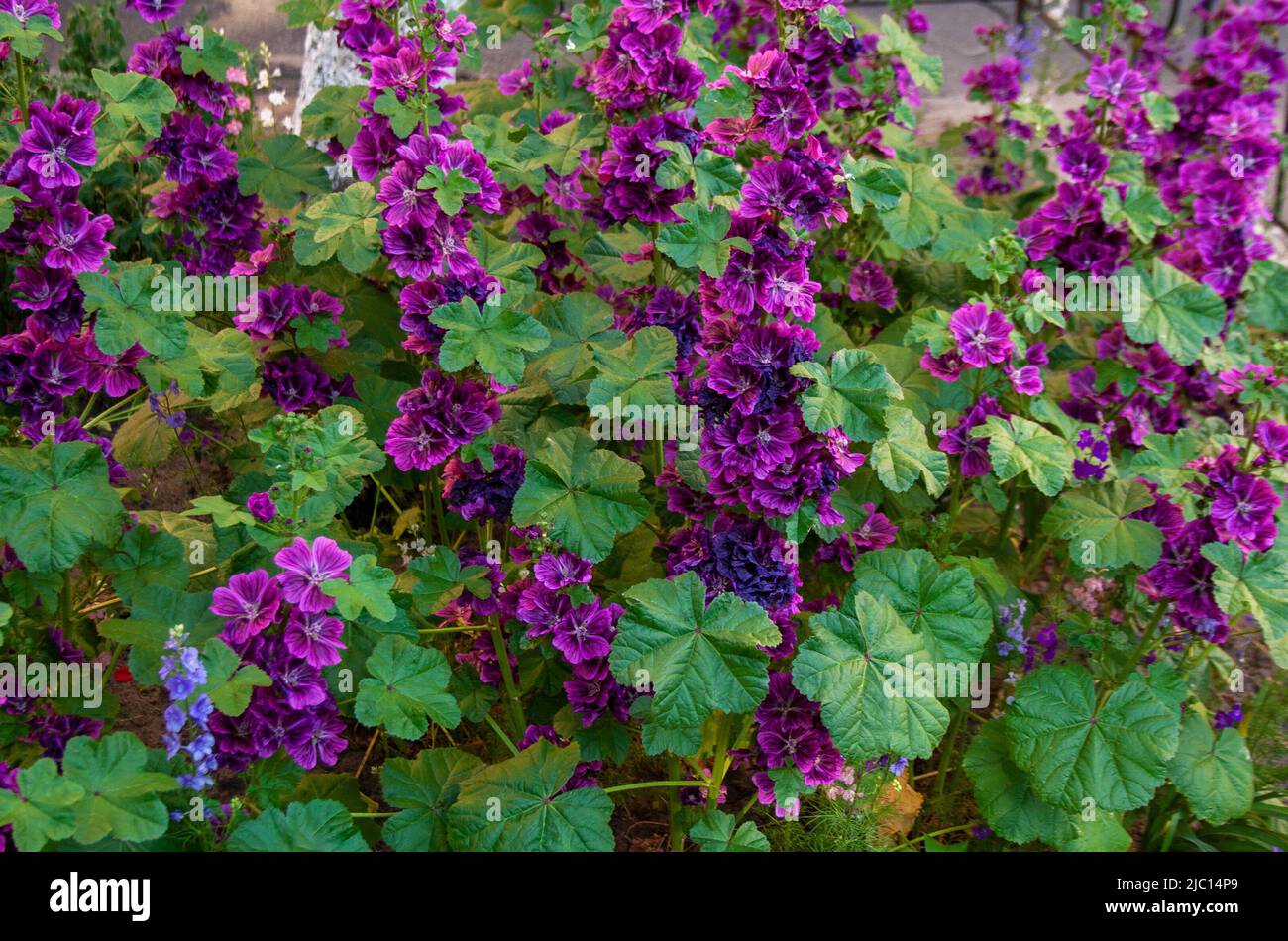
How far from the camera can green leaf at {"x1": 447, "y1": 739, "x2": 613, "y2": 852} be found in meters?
2.83

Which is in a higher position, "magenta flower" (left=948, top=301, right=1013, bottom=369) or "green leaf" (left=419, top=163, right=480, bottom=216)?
"green leaf" (left=419, top=163, right=480, bottom=216)

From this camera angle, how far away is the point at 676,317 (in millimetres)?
3279

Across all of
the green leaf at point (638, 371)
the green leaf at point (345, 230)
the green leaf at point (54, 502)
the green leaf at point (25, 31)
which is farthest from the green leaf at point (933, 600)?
the green leaf at point (25, 31)

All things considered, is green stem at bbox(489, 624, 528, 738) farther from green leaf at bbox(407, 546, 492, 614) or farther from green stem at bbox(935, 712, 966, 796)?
green stem at bbox(935, 712, 966, 796)

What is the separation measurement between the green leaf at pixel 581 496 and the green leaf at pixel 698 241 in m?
0.48

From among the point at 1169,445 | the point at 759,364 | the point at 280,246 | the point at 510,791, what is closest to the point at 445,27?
the point at 280,246

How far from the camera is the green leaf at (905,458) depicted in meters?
2.97

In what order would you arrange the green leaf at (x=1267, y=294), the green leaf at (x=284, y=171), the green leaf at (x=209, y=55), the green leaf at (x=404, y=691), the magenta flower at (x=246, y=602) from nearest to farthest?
the magenta flower at (x=246, y=602), the green leaf at (x=404, y=691), the green leaf at (x=209, y=55), the green leaf at (x=284, y=171), the green leaf at (x=1267, y=294)

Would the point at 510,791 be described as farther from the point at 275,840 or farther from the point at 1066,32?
the point at 1066,32

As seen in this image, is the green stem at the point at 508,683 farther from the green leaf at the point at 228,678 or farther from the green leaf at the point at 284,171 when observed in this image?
the green leaf at the point at 284,171

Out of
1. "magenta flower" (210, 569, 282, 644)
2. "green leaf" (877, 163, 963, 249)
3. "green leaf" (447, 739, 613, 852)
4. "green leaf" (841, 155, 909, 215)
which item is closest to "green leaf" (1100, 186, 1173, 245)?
"green leaf" (877, 163, 963, 249)

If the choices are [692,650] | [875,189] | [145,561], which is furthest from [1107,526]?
[145,561]

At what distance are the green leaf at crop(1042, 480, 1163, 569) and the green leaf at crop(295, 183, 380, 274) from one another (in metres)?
1.93

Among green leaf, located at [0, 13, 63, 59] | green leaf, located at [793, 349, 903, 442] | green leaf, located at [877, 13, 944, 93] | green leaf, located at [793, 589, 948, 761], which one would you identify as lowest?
green leaf, located at [793, 589, 948, 761]
